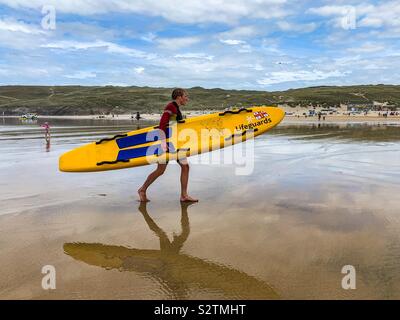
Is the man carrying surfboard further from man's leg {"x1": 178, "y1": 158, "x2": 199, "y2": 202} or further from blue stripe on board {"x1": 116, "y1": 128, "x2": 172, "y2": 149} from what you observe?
blue stripe on board {"x1": 116, "y1": 128, "x2": 172, "y2": 149}

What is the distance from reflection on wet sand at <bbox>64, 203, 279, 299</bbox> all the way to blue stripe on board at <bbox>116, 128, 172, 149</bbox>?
104 inches

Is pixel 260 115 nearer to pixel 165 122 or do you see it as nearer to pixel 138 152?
pixel 165 122

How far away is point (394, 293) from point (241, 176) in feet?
17.7

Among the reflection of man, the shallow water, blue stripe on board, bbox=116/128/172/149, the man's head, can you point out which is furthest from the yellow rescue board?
the reflection of man

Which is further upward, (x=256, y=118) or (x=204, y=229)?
(x=256, y=118)

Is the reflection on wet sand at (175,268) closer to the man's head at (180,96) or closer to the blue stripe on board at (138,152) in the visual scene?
the blue stripe on board at (138,152)

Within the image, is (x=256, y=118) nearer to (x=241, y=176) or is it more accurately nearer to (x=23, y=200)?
(x=241, y=176)

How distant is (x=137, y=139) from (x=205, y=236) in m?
2.97

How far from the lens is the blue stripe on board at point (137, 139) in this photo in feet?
22.8

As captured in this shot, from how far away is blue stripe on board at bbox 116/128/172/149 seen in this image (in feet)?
22.8

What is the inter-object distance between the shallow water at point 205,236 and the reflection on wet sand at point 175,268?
0.01 m

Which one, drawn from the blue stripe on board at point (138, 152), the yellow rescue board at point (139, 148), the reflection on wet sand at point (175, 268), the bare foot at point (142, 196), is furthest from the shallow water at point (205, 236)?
the blue stripe on board at point (138, 152)
